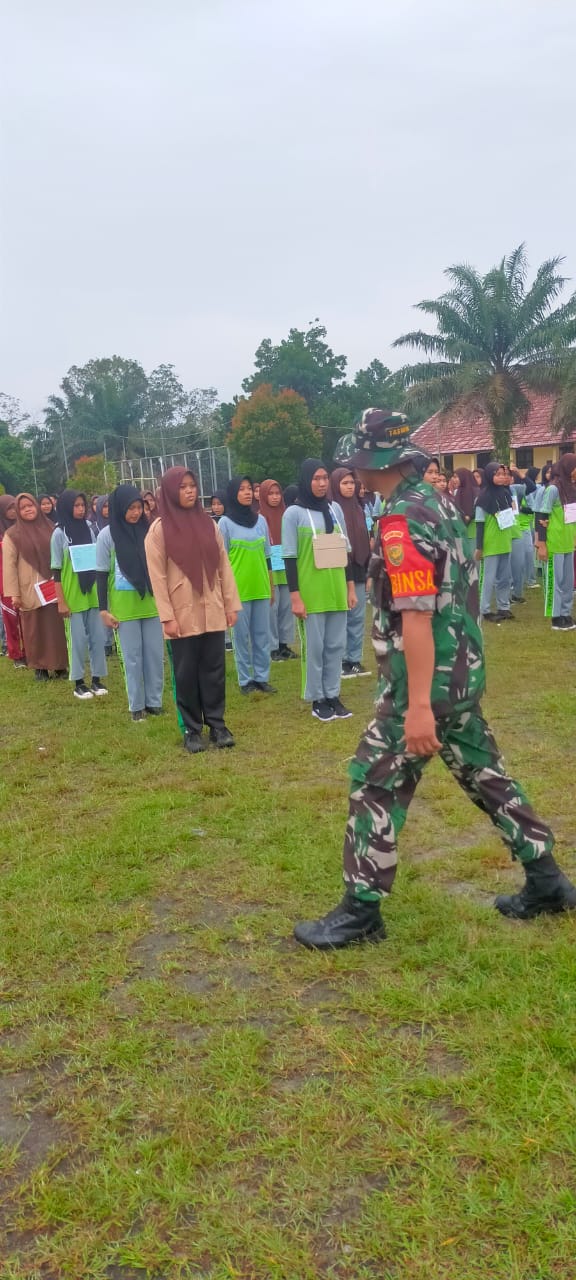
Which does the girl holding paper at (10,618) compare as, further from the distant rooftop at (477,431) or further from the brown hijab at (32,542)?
the distant rooftop at (477,431)

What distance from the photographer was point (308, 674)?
21.9ft

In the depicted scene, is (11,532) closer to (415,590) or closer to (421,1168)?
(415,590)

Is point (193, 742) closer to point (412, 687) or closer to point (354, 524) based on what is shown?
point (354, 524)

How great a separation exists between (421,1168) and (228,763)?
3.64m

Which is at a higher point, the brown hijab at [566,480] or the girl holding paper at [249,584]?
the brown hijab at [566,480]

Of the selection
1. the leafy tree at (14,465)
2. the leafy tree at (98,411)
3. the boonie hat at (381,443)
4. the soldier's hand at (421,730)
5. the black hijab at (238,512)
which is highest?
the leafy tree at (98,411)

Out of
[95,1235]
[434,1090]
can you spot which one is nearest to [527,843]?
[434,1090]

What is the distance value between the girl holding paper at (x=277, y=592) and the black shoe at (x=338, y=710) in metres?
2.82

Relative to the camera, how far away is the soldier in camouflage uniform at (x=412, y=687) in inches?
111

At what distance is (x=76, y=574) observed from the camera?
7.96 metres

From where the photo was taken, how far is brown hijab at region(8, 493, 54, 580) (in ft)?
28.5

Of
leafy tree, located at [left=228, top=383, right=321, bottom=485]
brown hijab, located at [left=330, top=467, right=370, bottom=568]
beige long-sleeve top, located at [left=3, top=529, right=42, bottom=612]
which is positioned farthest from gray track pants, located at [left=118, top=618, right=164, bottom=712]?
leafy tree, located at [left=228, top=383, right=321, bottom=485]

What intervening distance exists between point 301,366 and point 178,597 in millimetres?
52632

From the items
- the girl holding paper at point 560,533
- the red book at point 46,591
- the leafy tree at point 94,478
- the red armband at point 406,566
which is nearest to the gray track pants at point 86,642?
the red book at point 46,591
